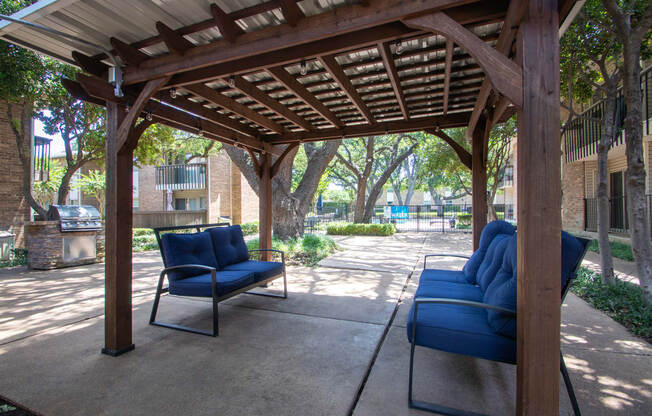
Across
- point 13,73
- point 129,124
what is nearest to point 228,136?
point 129,124

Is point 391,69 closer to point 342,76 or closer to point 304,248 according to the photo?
point 342,76

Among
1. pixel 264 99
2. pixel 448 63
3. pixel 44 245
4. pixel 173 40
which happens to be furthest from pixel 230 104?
pixel 44 245

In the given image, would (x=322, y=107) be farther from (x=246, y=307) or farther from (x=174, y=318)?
(x=174, y=318)

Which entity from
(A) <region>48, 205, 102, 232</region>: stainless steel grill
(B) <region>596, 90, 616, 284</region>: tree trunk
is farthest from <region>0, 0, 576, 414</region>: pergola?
(A) <region>48, 205, 102, 232</region>: stainless steel grill

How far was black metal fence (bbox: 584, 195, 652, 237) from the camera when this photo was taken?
30.6 ft

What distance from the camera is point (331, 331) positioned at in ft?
10.8

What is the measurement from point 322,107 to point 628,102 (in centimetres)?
380

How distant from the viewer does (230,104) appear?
13.5 feet

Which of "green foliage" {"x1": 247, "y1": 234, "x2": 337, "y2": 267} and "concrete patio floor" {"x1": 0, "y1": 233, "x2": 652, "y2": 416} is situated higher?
"green foliage" {"x1": 247, "y1": 234, "x2": 337, "y2": 267}

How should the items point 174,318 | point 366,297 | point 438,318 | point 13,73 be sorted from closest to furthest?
point 438,318 → point 174,318 → point 366,297 → point 13,73

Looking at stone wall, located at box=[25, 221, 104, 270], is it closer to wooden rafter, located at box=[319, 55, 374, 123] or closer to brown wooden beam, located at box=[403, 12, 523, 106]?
wooden rafter, located at box=[319, 55, 374, 123]

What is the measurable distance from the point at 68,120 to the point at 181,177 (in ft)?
31.7

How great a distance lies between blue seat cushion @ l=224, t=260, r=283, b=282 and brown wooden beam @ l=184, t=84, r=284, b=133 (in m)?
2.06

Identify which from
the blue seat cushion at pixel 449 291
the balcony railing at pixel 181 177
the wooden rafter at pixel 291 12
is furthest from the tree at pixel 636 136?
the balcony railing at pixel 181 177
